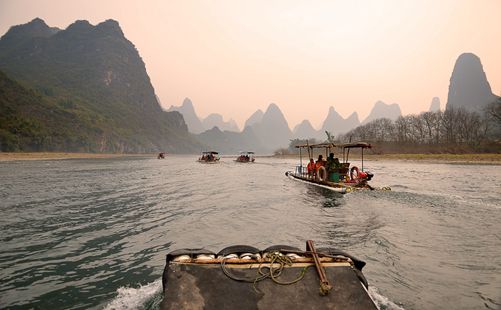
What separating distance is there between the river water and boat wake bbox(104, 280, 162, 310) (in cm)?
3

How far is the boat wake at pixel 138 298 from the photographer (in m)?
6.21

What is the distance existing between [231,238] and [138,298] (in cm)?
501

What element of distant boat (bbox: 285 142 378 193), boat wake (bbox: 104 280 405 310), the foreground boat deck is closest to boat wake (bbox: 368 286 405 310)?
boat wake (bbox: 104 280 405 310)

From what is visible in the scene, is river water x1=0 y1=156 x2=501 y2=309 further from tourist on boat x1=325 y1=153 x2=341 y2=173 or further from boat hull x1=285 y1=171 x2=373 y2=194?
tourist on boat x1=325 y1=153 x2=341 y2=173

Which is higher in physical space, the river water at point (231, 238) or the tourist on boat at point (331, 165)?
the tourist on boat at point (331, 165)

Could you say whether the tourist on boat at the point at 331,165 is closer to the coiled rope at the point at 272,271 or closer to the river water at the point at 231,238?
the river water at the point at 231,238

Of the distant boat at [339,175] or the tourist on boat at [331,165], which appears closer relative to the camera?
the distant boat at [339,175]

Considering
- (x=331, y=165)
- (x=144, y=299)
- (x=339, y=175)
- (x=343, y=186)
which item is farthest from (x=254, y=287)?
(x=339, y=175)

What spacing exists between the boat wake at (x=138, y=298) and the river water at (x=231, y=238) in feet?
0.08

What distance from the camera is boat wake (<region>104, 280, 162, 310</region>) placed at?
621 centimetres

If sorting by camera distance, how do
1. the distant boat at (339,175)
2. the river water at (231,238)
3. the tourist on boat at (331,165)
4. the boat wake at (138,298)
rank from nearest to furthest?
the boat wake at (138,298) < the river water at (231,238) < the distant boat at (339,175) < the tourist on boat at (331,165)

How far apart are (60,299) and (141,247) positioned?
3.75 m

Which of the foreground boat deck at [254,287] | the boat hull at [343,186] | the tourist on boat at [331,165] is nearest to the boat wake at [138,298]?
the foreground boat deck at [254,287]

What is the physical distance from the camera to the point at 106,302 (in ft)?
20.8
